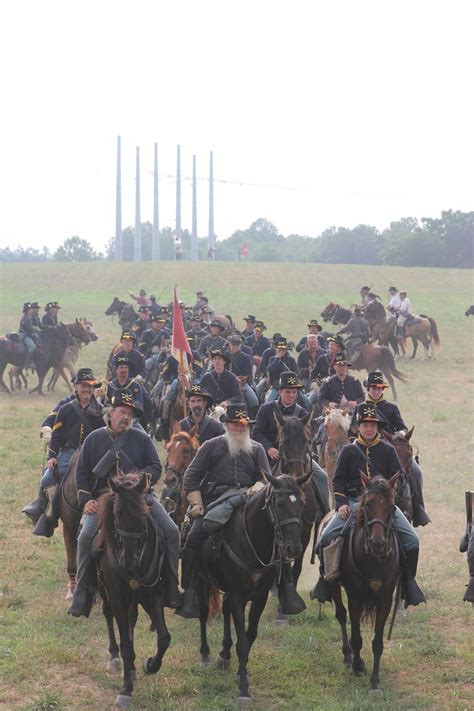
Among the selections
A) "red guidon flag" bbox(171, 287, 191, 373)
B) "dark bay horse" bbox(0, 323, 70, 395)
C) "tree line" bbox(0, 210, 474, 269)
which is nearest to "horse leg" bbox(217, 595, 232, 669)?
"red guidon flag" bbox(171, 287, 191, 373)

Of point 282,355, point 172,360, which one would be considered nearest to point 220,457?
point 282,355

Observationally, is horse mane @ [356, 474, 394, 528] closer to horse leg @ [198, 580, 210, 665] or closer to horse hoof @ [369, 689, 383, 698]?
horse hoof @ [369, 689, 383, 698]

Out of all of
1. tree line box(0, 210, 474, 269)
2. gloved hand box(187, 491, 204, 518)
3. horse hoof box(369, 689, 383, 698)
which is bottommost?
horse hoof box(369, 689, 383, 698)

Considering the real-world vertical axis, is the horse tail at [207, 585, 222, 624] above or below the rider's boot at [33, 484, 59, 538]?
below

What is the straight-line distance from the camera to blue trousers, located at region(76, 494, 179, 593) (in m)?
9.38

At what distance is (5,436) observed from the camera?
23.9 meters

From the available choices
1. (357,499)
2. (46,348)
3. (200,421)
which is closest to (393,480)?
(357,499)

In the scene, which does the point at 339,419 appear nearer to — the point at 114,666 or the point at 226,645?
the point at 226,645

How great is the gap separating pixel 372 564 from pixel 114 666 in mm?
A: 2881

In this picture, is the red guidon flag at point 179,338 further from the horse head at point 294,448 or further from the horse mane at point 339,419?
the horse head at point 294,448

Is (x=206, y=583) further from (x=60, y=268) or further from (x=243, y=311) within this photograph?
(x=60, y=268)

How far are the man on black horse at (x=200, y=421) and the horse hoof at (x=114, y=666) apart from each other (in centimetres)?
318

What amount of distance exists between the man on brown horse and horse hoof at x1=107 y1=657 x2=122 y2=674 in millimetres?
2125

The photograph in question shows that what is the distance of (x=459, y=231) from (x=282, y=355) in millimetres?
92689
